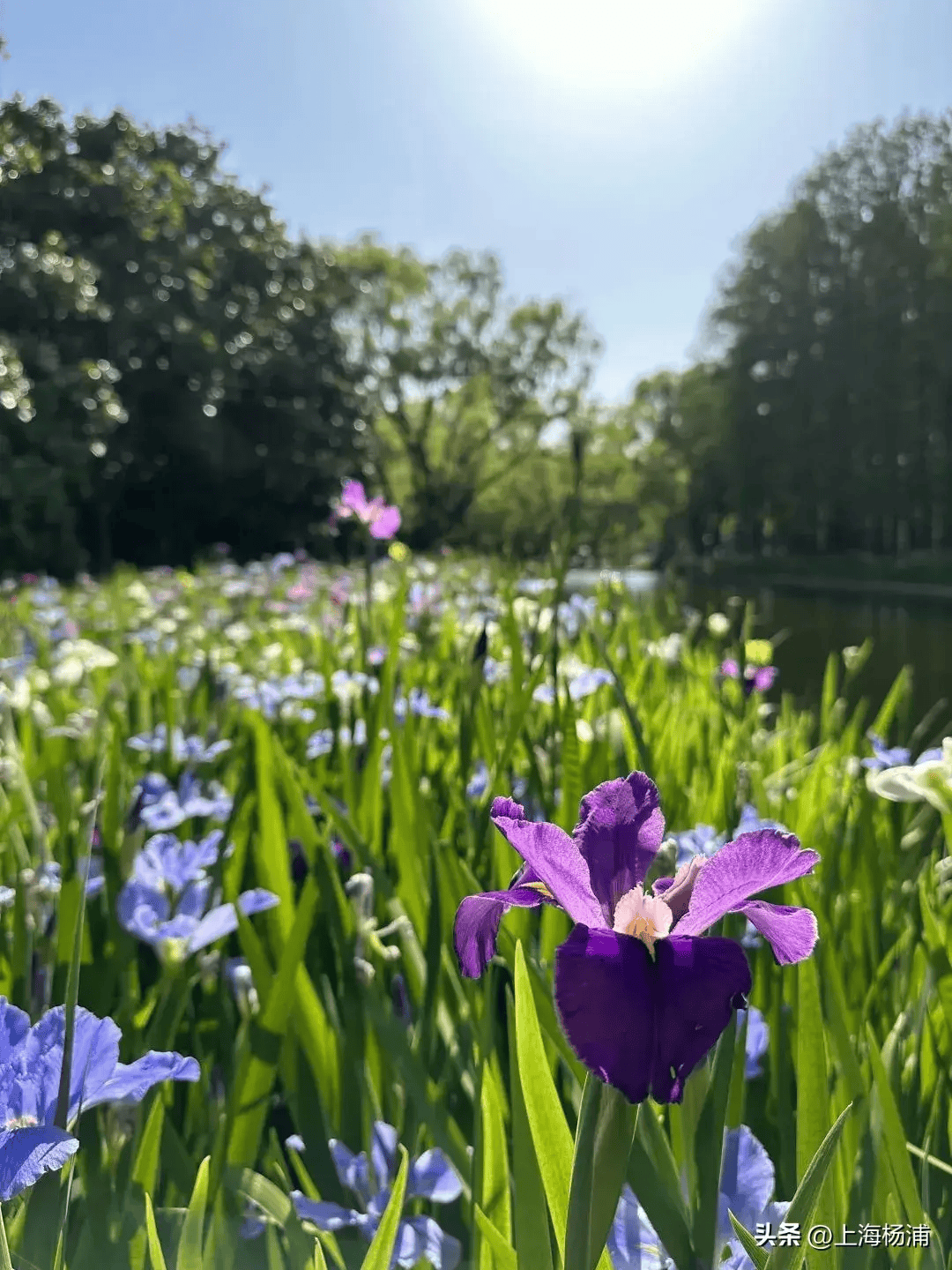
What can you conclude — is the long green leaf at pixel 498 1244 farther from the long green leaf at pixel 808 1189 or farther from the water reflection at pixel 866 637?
the water reflection at pixel 866 637

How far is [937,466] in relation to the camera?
1133 inches

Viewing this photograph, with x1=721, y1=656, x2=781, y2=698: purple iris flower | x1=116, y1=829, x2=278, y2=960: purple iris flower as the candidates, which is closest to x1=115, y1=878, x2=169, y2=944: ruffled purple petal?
x1=116, y1=829, x2=278, y2=960: purple iris flower

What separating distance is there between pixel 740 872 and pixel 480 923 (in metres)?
0.13

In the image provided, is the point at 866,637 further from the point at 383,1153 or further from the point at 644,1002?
the point at 644,1002

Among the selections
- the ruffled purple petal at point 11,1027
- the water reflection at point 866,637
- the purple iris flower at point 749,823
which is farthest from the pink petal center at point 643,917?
the water reflection at point 866,637

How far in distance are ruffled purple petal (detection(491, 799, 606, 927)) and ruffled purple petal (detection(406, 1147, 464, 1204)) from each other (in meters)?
0.49

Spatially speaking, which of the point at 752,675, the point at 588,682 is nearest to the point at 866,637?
the point at 752,675

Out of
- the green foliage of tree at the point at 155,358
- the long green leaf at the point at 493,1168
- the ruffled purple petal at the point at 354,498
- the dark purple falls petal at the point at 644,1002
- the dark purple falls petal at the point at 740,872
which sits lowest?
the long green leaf at the point at 493,1168

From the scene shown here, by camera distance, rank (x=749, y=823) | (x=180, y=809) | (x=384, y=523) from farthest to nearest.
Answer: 1. (x=384, y=523)
2. (x=180, y=809)
3. (x=749, y=823)

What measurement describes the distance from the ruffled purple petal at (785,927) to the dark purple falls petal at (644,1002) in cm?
4

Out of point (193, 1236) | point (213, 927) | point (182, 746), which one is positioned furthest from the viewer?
point (182, 746)

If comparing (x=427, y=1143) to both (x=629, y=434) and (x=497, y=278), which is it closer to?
(x=497, y=278)

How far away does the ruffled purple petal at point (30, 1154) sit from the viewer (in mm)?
460

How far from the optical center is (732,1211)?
688 mm
